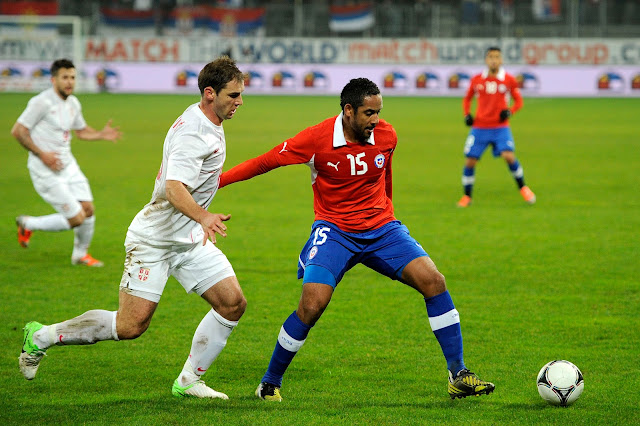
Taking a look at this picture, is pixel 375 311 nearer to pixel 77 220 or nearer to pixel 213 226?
pixel 213 226

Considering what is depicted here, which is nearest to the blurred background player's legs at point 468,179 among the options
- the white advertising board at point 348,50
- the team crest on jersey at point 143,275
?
the team crest on jersey at point 143,275

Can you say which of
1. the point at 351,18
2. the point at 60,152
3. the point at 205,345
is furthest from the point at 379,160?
the point at 351,18

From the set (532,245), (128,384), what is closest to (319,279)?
(128,384)

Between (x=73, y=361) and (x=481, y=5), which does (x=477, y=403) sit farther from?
(x=481, y=5)

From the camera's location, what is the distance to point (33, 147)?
378 inches

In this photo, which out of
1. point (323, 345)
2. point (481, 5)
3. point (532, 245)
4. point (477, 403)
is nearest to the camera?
point (477, 403)

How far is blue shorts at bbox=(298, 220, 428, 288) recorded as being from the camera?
570 centimetres

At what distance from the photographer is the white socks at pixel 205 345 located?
18.9 feet

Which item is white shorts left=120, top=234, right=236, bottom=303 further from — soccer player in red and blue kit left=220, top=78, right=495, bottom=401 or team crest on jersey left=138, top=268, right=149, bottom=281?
soccer player in red and blue kit left=220, top=78, right=495, bottom=401

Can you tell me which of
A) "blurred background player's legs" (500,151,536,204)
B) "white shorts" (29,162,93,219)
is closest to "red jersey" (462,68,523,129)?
"blurred background player's legs" (500,151,536,204)

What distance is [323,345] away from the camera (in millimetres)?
7070

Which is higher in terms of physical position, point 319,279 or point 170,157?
point 170,157

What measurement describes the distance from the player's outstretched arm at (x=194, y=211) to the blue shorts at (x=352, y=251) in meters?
0.87

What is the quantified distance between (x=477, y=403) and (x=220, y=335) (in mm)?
1763
